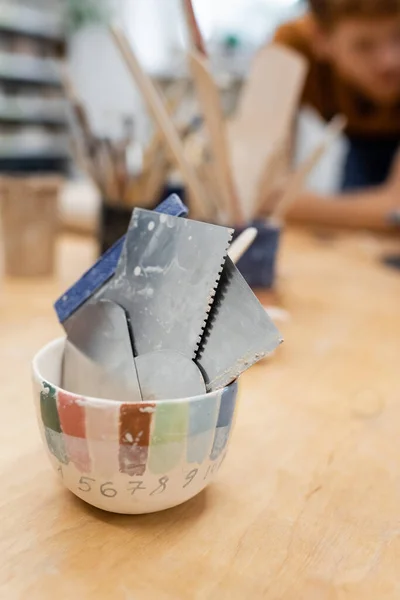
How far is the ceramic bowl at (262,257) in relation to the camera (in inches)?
29.0

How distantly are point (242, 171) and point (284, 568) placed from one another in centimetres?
58

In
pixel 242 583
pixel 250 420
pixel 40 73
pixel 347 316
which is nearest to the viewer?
pixel 242 583

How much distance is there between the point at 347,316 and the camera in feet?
2.54

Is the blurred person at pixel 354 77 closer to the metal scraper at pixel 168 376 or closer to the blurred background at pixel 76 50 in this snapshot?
the metal scraper at pixel 168 376

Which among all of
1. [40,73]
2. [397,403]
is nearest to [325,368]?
[397,403]

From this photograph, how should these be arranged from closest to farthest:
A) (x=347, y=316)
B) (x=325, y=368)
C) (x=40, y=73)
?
(x=325, y=368) → (x=347, y=316) → (x=40, y=73)

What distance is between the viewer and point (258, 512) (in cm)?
35

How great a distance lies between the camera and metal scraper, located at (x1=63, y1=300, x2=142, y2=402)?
13.5 inches

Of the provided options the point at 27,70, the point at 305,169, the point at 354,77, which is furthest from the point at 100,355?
the point at 27,70

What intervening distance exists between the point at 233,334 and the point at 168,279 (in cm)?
5

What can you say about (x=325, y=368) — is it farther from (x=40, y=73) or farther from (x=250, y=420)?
(x=40, y=73)

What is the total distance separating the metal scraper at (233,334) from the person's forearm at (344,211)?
1.06 m

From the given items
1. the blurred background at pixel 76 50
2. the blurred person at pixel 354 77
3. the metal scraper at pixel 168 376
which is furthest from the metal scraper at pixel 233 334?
the blurred background at pixel 76 50

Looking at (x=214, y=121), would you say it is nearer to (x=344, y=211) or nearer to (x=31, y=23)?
(x=344, y=211)
